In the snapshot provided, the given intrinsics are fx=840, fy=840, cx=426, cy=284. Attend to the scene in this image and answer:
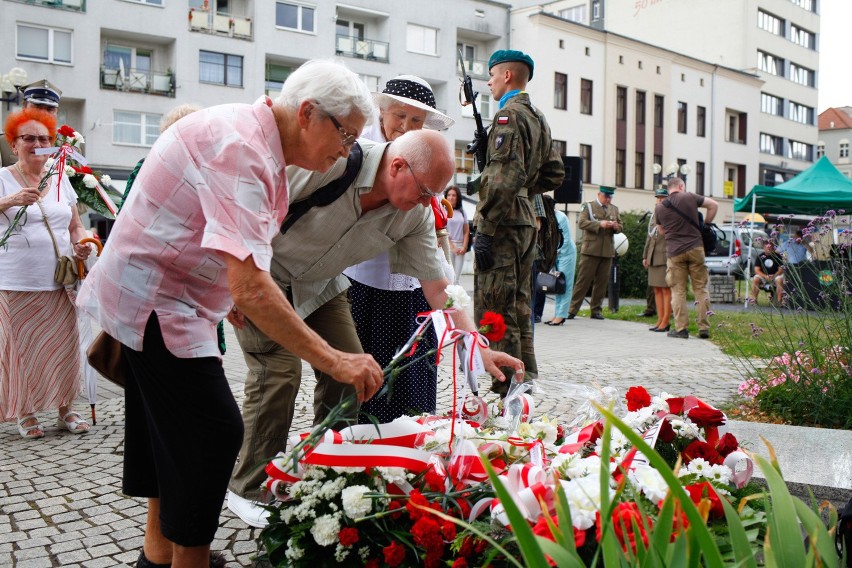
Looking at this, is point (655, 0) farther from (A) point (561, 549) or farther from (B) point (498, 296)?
(A) point (561, 549)

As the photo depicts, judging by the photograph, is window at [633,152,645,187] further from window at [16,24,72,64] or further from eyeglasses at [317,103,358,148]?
eyeglasses at [317,103,358,148]

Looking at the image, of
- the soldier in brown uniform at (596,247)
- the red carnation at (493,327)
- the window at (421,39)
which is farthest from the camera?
the window at (421,39)

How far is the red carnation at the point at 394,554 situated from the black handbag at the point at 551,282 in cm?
873

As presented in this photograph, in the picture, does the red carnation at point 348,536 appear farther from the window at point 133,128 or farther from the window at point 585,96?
the window at point 585,96

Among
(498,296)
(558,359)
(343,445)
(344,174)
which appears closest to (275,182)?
(344,174)

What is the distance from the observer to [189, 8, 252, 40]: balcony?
111 ft

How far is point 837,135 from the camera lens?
→ 84375 millimetres

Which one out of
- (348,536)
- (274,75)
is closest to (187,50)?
(274,75)

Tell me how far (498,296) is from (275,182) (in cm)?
339

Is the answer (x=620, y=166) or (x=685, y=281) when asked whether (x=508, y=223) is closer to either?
(x=685, y=281)

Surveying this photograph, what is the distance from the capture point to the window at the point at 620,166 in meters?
45.1

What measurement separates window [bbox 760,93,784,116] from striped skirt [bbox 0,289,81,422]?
56947 mm

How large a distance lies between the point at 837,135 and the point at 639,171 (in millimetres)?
48759

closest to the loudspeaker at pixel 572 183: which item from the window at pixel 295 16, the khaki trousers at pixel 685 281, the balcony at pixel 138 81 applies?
the khaki trousers at pixel 685 281
